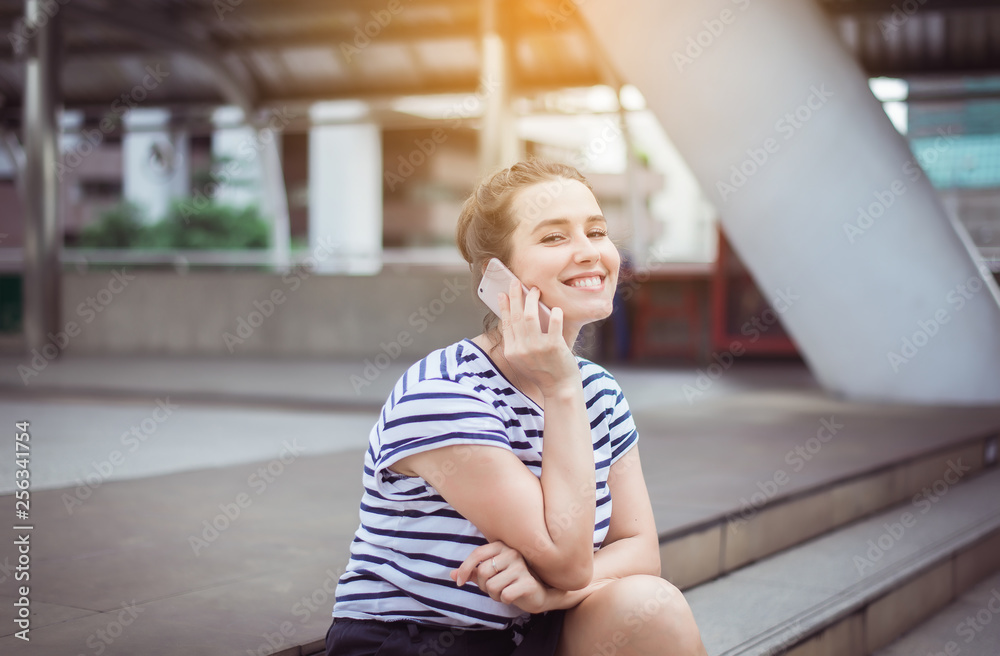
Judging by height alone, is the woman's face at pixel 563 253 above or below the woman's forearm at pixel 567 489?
above

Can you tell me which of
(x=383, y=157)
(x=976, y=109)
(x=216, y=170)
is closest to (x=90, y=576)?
(x=976, y=109)

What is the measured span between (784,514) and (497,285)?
108 inches

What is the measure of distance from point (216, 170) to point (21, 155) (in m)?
6.41

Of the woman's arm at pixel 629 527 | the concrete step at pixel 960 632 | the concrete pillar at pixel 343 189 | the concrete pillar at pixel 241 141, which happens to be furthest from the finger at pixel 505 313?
the concrete pillar at pixel 241 141

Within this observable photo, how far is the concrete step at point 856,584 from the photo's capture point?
3211 mm

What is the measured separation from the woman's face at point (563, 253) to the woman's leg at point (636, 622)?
0.53 meters

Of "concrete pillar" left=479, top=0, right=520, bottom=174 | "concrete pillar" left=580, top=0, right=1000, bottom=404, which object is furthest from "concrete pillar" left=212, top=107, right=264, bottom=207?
"concrete pillar" left=580, top=0, right=1000, bottom=404

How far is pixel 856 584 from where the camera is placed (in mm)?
3744

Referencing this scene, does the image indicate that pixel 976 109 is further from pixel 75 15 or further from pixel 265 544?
pixel 265 544

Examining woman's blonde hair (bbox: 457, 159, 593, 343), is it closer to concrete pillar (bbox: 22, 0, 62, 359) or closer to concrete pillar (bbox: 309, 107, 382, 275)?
concrete pillar (bbox: 22, 0, 62, 359)

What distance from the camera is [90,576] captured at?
3010mm

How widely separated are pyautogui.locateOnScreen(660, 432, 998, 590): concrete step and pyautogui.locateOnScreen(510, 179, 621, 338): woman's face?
5.46 feet

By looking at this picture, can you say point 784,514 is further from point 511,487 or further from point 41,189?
point 41,189

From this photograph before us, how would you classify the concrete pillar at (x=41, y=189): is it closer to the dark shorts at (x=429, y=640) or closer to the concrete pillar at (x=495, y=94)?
the concrete pillar at (x=495, y=94)
